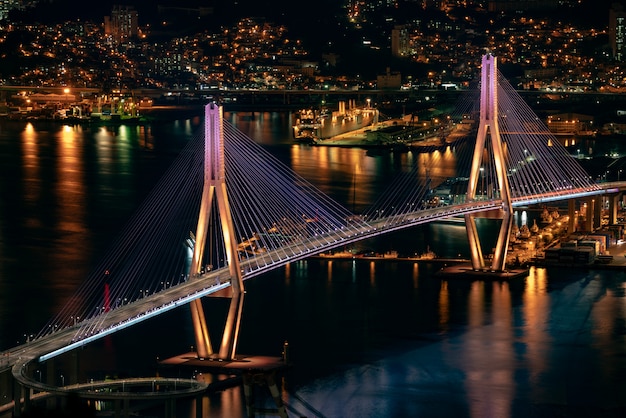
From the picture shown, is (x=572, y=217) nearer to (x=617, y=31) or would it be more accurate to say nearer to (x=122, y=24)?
(x=617, y=31)

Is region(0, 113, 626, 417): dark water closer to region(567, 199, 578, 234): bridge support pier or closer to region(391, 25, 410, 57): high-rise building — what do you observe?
region(567, 199, 578, 234): bridge support pier

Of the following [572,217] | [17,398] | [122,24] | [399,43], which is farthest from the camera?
[122,24]

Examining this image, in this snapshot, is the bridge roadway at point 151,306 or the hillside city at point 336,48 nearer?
the bridge roadway at point 151,306

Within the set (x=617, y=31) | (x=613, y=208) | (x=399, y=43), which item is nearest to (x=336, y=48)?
(x=399, y=43)

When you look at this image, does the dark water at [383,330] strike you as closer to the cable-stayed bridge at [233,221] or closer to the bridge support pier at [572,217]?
the cable-stayed bridge at [233,221]

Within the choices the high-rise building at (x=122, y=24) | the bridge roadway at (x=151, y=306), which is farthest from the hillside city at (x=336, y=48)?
the bridge roadway at (x=151, y=306)
